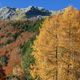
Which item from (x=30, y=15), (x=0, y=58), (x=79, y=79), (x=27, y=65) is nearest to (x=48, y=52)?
(x=79, y=79)

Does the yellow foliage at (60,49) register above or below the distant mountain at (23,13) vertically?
below

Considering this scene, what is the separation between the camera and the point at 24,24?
116m

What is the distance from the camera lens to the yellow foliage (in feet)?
127

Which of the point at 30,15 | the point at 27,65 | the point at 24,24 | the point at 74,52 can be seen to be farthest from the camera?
the point at 30,15

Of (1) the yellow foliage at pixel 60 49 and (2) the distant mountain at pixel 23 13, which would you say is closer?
(1) the yellow foliage at pixel 60 49

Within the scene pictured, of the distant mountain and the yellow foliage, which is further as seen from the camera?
the distant mountain

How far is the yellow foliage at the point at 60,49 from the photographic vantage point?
127 ft

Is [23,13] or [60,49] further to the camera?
[23,13]

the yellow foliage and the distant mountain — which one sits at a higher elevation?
the distant mountain

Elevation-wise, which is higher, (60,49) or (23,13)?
(23,13)

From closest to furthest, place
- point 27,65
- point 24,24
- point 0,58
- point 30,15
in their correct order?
point 27,65 → point 0,58 → point 24,24 → point 30,15

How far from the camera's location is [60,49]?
39.0 meters

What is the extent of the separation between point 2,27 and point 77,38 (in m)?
81.9

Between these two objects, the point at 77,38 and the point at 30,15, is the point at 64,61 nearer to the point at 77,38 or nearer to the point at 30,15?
the point at 77,38
